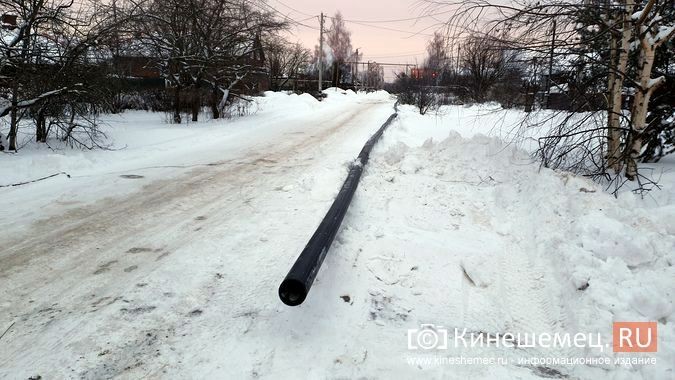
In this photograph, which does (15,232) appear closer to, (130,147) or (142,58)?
(130,147)

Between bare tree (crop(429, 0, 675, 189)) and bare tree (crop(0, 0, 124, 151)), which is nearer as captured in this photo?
bare tree (crop(429, 0, 675, 189))

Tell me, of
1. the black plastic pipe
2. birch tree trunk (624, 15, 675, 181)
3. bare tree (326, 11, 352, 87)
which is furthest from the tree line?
bare tree (326, 11, 352, 87)

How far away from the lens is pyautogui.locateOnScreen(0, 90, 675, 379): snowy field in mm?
2535

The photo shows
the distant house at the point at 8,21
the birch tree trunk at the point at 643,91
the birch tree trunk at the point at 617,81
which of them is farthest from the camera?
the distant house at the point at 8,21

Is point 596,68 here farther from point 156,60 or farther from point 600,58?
point 156,60

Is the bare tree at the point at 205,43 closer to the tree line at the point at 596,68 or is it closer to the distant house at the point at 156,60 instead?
the distant house at the point at 156,60

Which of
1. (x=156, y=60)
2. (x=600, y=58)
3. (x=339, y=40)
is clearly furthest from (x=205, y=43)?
(x=339, y=40)

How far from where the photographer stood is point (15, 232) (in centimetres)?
437

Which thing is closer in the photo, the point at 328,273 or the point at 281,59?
the point at 328,273

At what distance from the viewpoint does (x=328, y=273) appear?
353 cm

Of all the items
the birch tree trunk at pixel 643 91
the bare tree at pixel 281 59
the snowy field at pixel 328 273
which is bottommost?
the snowy field at pixel 328 273

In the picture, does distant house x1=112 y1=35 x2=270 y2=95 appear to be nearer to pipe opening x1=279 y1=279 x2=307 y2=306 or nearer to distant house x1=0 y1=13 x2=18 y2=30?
distant house x1=0 y1=13 x2=18 y2=30

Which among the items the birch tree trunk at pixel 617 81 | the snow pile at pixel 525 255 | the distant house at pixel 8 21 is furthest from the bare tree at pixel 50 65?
the birch tree trunk at pixel 617 81

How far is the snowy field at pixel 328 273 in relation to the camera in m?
2.54
